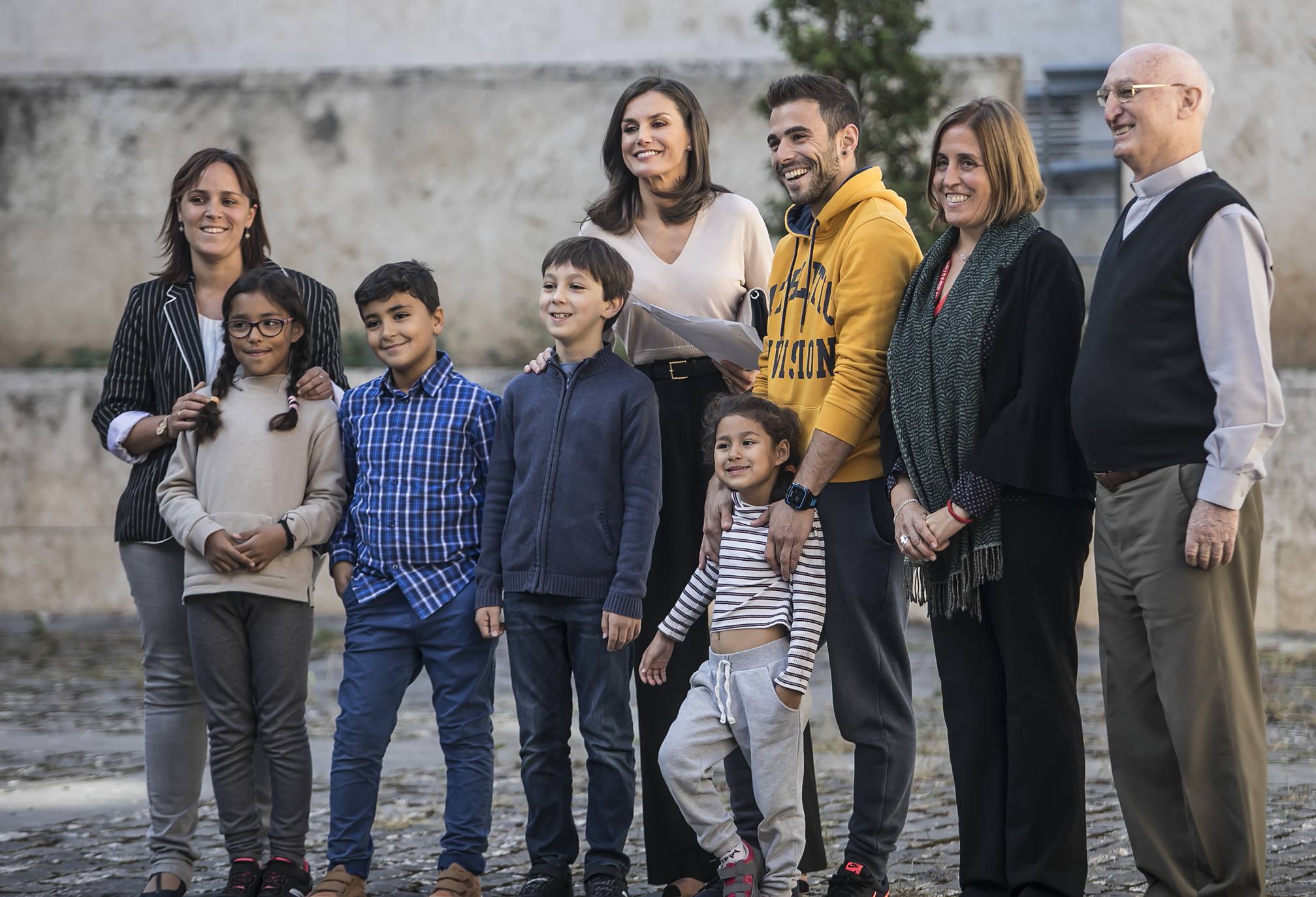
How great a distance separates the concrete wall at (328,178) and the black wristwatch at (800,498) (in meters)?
7.28

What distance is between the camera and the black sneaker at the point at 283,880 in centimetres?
419

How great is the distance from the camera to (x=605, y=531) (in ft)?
13.6

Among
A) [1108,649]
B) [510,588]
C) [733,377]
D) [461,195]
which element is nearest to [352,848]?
[510,588]

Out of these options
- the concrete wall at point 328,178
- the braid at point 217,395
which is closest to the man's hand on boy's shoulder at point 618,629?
the braid at point 217,395

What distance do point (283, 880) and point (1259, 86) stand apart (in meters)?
8.08

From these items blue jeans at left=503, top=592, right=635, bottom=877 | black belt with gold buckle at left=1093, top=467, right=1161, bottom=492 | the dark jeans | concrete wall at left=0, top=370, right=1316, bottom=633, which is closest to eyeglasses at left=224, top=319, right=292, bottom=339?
blue jeans at left=503, top=592, right=635, bottom=877

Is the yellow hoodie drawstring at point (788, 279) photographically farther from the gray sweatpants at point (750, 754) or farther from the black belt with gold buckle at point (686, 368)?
the gray sweatpants at point (750, 754)

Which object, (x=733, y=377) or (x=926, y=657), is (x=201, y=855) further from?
(x=926, y=657)

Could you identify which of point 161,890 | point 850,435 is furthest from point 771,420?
point 161,890

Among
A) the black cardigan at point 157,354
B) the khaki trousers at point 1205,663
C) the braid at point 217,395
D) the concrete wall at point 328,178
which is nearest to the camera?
the khaki trousers at point 1205,663

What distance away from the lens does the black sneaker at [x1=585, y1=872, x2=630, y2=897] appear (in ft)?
13.4

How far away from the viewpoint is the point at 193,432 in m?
4.35

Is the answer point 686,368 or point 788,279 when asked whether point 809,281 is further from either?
point 686,368

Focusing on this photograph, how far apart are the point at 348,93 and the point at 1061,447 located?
337 inches
